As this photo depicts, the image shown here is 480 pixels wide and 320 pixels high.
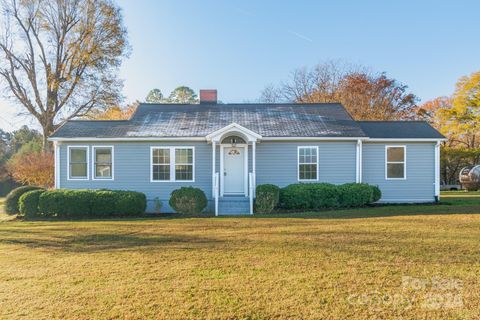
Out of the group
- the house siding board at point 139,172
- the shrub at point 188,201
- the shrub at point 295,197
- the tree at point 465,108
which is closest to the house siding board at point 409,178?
the shrub at point 295,197

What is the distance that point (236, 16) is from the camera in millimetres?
20250

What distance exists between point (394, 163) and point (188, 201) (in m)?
9.02

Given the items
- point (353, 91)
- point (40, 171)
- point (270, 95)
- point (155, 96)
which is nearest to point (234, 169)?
point (40, 171)

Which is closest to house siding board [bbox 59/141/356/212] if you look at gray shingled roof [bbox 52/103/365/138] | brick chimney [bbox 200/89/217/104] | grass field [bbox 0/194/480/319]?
gray shingled roof [bbox 52/103/365/138]

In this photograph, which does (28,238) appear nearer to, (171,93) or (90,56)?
(90,56)

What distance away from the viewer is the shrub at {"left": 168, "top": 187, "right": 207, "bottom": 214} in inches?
486

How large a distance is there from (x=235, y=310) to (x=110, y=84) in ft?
83.8

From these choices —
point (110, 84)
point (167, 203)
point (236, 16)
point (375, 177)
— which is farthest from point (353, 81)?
point (167, 203)

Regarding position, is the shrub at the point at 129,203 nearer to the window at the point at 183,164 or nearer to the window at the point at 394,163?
the window at the point at 183,164

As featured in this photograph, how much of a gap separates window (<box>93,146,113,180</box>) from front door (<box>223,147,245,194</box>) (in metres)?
4.74

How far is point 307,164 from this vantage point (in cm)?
1400

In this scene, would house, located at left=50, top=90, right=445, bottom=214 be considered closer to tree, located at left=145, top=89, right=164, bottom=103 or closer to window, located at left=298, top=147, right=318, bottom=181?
window, located at left=298, top=147, right=318, bottom=181

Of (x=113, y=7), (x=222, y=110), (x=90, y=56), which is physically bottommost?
(x=222, y=110)

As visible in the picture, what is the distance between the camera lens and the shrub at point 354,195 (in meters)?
12.9
